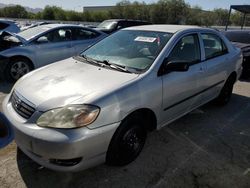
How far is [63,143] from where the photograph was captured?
2500 mm

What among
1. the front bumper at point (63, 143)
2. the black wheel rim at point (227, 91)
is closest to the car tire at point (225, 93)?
the black wheel rim at point (227, 91)

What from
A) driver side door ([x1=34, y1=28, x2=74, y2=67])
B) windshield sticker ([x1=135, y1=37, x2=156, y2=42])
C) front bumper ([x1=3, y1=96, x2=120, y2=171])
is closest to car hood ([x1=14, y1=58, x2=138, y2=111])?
front bumper ([x1=3, y1=96, x2=120, y2=171])

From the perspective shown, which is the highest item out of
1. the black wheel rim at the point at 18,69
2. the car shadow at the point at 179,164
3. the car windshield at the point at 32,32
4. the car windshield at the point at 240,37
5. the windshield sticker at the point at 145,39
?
the windshield sticker at the point at 145,39

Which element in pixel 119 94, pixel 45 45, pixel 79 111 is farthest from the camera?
pixel 45 45

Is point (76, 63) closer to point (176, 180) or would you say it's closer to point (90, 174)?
point (90, 174)

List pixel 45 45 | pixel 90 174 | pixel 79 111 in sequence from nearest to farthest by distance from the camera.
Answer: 1. pixel 79 111
2. pixel 90 174
3. pixel 45 45

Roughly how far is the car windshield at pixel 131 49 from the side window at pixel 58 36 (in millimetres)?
3194

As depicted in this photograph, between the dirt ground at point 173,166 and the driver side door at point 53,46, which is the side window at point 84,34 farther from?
the dirt ground at point 173,166

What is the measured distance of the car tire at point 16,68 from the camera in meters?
6.57

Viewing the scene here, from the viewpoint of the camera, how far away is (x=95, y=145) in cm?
266

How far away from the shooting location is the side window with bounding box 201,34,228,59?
443 cm

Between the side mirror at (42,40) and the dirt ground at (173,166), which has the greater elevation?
the side mirror at (42,40)

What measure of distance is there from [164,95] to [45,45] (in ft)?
14.7

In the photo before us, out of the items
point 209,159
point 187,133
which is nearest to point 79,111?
point 209,159
